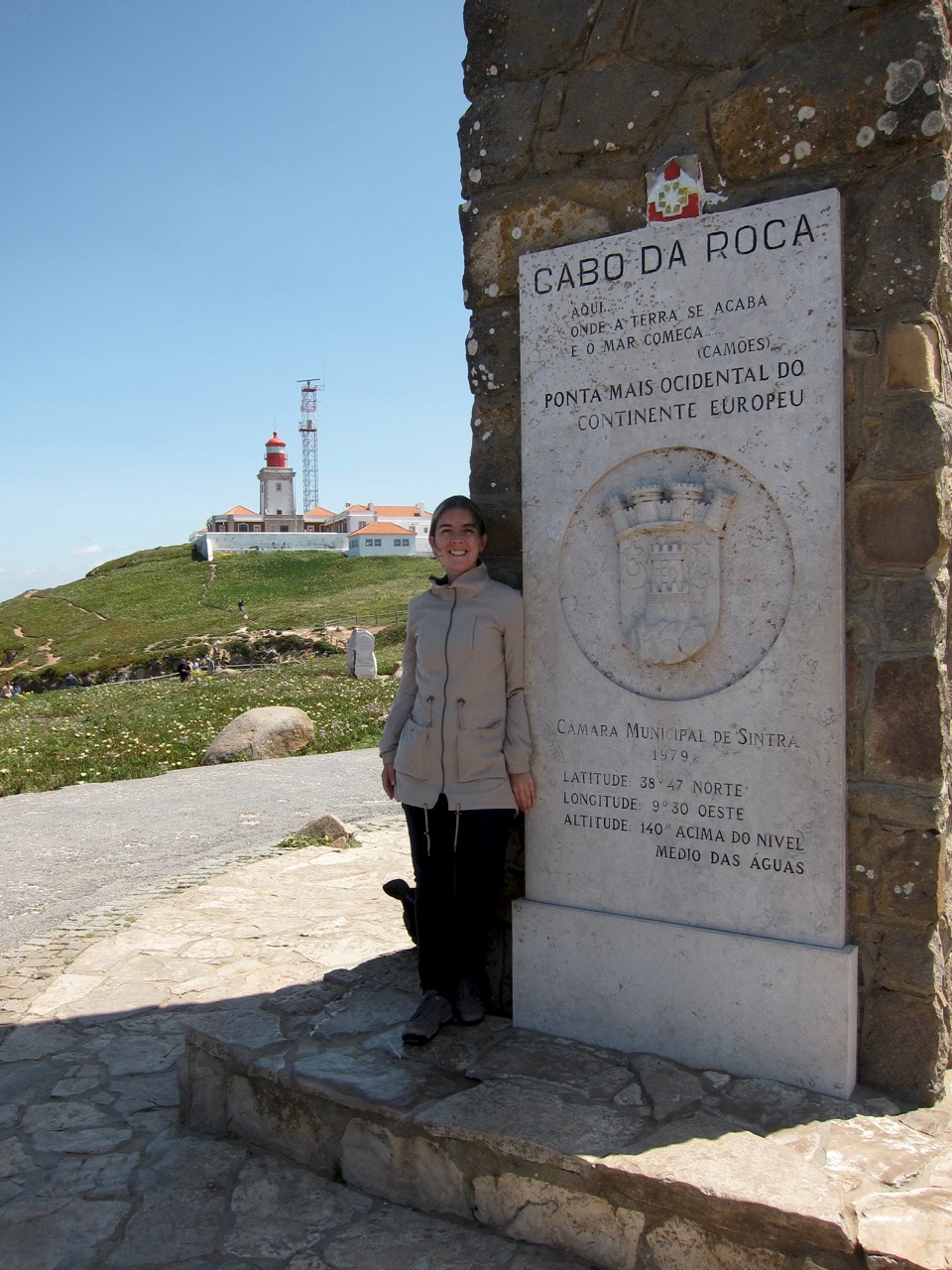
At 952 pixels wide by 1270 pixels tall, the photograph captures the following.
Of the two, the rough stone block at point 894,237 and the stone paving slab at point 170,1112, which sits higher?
the rough stone block at point 894,237

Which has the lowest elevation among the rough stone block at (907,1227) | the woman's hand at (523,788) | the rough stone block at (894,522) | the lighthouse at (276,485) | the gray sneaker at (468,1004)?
the rough stone block at (907,1227)

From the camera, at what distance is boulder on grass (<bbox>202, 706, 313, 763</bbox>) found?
12555 millimetres

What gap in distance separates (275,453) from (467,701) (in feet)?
335

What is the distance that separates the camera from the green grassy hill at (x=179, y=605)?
4322cm

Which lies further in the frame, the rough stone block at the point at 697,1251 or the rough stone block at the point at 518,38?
the rough stone block at the point at 518,38

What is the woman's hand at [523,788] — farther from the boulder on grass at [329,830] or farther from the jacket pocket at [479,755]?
the boulder on grass at [329,830]

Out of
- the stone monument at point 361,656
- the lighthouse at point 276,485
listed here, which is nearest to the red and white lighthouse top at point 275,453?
the lighthouse at point 276,485

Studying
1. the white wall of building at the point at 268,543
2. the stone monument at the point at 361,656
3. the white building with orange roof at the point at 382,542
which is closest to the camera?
the stone monument at the point at 361,656

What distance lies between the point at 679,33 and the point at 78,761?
34.9 ft

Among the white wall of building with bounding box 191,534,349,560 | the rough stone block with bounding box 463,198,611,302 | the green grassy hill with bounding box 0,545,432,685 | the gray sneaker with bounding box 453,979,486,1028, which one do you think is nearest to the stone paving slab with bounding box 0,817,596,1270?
the gray sneaker with bounding box 453,979,486,1028

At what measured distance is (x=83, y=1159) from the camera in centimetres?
340

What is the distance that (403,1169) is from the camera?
304 centimetres

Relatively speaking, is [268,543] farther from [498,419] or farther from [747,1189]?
[747,1189]

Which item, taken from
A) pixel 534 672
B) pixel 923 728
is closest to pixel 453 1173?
pixel 534 672
